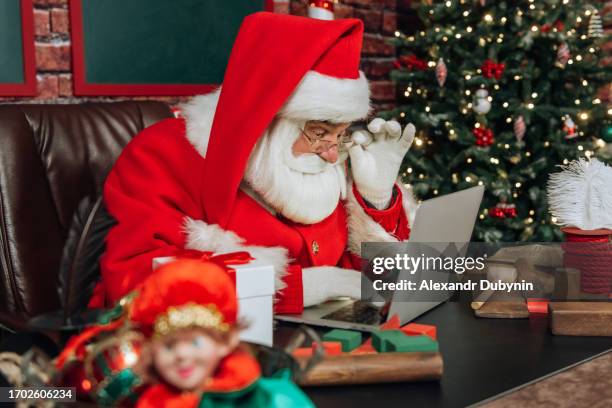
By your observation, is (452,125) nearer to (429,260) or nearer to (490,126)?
(490,126)

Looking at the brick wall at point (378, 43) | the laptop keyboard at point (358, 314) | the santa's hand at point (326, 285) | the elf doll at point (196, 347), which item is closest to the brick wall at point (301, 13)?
the brick wall at point (378, 43)

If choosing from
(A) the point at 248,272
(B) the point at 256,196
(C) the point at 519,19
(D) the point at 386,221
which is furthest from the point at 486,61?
(A) the point at 248,272

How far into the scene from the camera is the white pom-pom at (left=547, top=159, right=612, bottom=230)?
3.96 feet

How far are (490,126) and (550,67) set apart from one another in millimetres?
410

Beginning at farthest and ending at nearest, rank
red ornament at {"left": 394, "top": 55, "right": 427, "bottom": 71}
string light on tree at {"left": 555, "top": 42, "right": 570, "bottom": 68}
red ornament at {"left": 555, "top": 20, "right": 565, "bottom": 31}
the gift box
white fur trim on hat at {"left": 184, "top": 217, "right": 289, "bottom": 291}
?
red ornament at {"left": 394, "top": 55, "right": 427, "bottom": 71} < red ornament at {"left": 555, "top": 20, "right": 565, "bottom": 31} < string light on tree at {"left": 555, "top": 42, "right": 570, "bottom": 68} < white fur trim on hat at {"left": 184, "top": 217, "right": 289, "bottom": 291} < the gift box

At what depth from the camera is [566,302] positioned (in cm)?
114

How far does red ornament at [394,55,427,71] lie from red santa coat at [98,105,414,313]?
187 cm

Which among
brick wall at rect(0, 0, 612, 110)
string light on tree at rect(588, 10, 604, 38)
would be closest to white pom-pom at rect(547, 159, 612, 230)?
brick wall at rect(0, 0, 612, 110)

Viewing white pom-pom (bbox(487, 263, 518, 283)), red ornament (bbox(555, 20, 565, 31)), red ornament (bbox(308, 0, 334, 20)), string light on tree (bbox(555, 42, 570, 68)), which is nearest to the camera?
white pom-pom (bbox(487, 263, 518, 283))

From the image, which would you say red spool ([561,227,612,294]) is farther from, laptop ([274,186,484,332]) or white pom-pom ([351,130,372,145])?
white pom-pom ([351,130,372,145])

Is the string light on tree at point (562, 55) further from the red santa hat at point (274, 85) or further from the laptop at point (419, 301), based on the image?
the laptop at point (419, 301)

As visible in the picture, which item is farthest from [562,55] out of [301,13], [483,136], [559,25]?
[301,13]

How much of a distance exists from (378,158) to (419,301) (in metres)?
0.58

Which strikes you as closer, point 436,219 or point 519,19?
point 436,219
